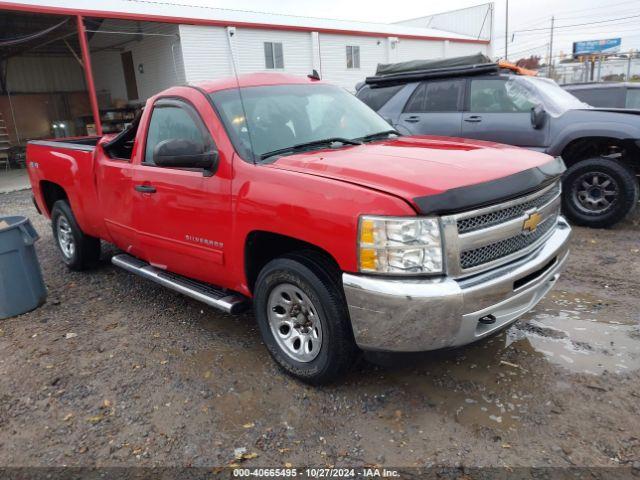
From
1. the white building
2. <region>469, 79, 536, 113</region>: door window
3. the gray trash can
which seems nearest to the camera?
the gray trash can

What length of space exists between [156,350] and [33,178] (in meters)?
3.43

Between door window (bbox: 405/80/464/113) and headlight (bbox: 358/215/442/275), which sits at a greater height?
door window (bbox: 405/80/464/113)

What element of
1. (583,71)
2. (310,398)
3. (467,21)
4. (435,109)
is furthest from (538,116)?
(467,21)

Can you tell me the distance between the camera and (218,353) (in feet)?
12.0

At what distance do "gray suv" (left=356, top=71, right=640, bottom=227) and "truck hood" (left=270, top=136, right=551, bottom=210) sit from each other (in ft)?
8.53

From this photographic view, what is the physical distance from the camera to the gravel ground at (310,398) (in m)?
2.59

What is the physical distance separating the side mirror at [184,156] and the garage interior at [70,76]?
54.9 ft

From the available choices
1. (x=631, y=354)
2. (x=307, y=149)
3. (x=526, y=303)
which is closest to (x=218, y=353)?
(x=307, y=149)

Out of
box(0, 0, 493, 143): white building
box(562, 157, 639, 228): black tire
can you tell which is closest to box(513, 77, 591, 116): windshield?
box(562, 157, 639, 228): black tire

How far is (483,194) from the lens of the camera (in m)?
2.59

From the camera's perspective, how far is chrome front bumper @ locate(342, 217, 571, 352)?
2441 millimetres

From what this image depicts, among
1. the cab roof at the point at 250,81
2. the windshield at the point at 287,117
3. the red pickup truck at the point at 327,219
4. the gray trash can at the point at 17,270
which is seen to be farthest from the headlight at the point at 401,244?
the gray trash can at the point at 17,270

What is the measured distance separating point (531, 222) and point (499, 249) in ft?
1.06

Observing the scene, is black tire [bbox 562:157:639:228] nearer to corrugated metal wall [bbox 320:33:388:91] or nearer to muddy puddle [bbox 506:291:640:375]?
muddy puddle [bbox 506:291:640:375]
